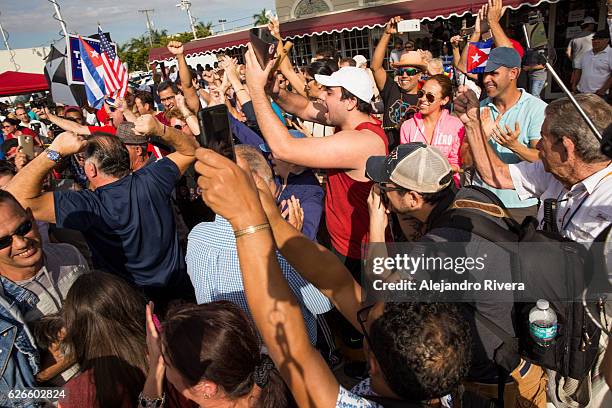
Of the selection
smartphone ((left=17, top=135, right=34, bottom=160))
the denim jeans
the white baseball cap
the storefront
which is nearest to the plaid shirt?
the white baseball cap

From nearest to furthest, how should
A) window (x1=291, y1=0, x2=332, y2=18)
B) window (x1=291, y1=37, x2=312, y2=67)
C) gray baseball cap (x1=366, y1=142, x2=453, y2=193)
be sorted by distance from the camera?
gray baseball cap (x1=366, y1=142, x2=453, y2=193), window (x1=291, y1=37, x2=312, y2=67), window (x1=291, y1=0, x2=332, y2=18)

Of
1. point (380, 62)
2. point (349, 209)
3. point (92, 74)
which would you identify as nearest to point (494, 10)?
point (380, 62)

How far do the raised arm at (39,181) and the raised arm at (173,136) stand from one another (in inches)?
14.3

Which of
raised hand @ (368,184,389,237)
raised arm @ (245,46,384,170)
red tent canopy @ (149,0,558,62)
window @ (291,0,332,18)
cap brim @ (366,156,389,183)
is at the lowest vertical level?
raised hand @ (368,184,389,237)

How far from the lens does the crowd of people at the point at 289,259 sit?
1.14 meters

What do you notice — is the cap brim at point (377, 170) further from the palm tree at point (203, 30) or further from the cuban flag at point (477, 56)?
the palm tree at point (203, 30)

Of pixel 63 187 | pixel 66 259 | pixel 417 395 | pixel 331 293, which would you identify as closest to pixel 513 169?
pixel 331 293

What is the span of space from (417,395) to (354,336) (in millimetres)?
1773

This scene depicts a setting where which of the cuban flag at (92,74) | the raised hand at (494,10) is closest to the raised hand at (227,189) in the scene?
the raised hand at (494,10)

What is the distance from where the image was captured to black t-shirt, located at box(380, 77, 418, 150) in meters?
4.98

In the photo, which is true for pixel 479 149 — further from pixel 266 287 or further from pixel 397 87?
pixel 397 87

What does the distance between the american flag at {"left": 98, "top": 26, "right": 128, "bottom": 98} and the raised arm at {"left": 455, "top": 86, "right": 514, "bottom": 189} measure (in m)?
3.65

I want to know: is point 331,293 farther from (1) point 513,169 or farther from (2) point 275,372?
(1) point 513,169

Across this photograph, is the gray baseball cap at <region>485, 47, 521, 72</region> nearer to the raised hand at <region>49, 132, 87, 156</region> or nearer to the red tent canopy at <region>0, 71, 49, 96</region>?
the raised hand at <region>49, 132, 87, 156</region>
